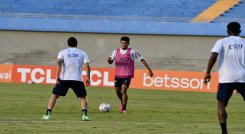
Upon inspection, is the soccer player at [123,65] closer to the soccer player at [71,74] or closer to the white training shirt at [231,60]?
the soccer player at [71,74]

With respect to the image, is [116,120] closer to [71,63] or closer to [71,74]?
[71,74]

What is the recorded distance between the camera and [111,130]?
1492 cm

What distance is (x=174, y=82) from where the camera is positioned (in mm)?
39688

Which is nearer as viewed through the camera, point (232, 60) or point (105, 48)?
point (232, 60)

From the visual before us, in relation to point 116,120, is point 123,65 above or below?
above

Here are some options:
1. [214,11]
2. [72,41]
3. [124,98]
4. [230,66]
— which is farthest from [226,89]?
[214,11]

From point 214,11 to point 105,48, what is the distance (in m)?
7.55

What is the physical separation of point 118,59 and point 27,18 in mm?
30159

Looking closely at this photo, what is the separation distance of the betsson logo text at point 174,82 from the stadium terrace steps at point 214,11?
10.2 m

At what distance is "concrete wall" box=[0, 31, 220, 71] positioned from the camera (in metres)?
49.2

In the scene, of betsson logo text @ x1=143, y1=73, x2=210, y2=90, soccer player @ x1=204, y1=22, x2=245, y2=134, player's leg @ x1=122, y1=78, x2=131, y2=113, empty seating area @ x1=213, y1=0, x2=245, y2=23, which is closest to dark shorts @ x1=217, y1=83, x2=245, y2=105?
soccer player @ x1=204, y1=22, x2=245, y2=134

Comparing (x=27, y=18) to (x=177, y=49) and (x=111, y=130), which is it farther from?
(x=111, y=130)

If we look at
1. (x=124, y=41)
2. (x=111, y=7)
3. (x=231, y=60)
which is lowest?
(x=231, y=60)

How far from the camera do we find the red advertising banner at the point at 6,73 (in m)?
43.3
